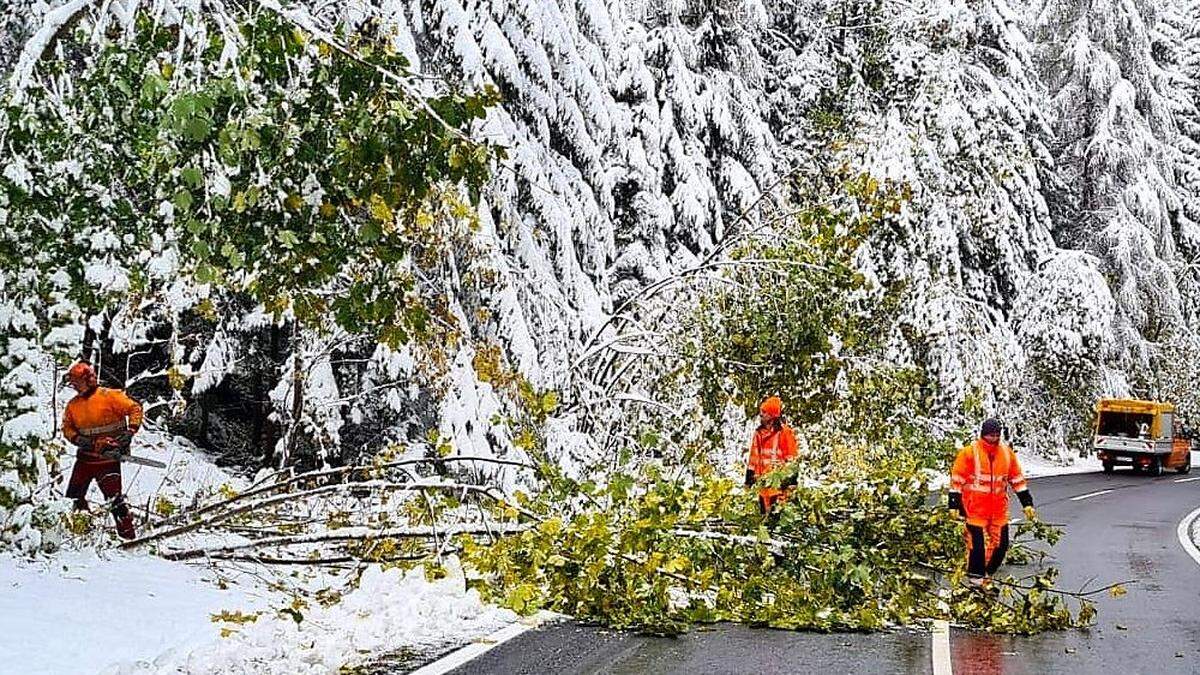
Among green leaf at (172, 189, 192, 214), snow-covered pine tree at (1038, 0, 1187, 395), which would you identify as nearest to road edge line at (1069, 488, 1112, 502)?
snow-covered pine tree at (1038, 0, 1187, 395)

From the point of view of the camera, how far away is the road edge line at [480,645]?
8008mm

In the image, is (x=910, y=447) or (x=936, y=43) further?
(x=936, y=43)

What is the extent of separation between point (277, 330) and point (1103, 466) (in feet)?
96.0

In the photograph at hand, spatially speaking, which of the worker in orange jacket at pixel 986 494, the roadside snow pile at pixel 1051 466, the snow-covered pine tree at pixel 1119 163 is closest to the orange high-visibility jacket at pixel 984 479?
the worker in orange jacket at pixel 986 494

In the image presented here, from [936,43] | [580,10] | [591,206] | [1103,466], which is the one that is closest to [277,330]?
[591,206]

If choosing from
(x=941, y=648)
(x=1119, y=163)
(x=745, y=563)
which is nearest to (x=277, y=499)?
(x=745, y=563)

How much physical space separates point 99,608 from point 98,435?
104 inches

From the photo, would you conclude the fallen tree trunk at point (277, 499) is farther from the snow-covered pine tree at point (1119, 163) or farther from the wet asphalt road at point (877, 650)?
the snow-covered pine tree at point (1119, 163)

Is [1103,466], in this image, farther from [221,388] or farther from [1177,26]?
[221,388]

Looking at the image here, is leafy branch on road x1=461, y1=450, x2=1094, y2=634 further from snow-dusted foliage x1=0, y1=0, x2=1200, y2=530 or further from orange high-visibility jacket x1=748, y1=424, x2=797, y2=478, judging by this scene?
orange high-visibility jacket x1=748, y1=424, x2=797, y2=478

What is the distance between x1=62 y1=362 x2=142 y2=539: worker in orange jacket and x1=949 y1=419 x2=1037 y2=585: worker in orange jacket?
23.2ft

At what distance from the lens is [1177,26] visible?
50.4 m

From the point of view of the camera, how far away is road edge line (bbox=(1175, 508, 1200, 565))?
1844 cm

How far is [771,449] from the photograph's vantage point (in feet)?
47.5
